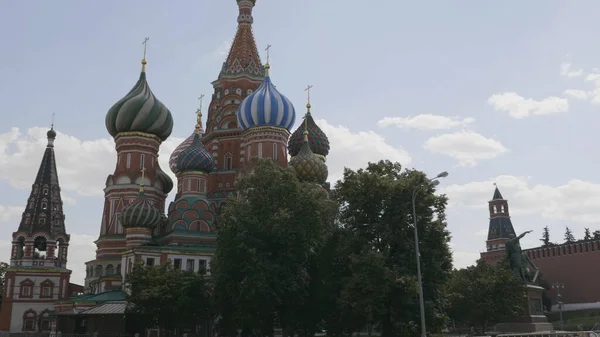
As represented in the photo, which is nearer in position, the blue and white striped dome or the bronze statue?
the bronze statue

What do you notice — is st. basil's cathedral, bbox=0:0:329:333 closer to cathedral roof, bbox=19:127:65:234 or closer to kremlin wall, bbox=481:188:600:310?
cathedral roof, bbox=19:127:65:234

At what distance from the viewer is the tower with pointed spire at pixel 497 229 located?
8869cm

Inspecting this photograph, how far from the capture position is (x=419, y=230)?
104ft

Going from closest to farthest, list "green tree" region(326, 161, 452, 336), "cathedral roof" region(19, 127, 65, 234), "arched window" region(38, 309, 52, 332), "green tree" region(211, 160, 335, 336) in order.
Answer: "green tree" region(326, 161, 452, 336) < "green tree" region(211, 160, 335, 336) < "arched window" region(38, 309, 52, 332) < "cathedral roof" region(19, 127, 65, 234)

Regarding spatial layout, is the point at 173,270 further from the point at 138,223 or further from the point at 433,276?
the point at 433,276

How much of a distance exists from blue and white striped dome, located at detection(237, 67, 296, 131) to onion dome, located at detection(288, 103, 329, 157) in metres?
7.11

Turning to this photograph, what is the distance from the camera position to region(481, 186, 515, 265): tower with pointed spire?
88.7 m

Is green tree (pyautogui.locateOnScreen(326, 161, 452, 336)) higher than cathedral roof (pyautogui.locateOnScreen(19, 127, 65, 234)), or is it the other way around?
cathedral roof (pyautogui.locateOnScreen(19, 127, 65, 234))

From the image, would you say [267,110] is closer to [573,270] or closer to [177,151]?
[177,151]

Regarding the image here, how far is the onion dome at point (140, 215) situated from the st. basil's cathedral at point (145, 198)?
0.08 meters

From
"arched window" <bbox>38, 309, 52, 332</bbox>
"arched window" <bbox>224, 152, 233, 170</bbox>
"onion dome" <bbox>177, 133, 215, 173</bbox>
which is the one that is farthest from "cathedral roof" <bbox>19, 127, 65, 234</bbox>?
"arched window" <bbox>224, 152, 233, 170</bbox>

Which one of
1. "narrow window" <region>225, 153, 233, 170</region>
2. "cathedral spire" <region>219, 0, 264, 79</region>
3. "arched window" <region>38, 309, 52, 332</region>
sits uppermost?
"cathedral spire" <region>219, 0, 264, 79</region>

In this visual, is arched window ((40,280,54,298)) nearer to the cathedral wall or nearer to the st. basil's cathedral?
the st. basil's cathedral

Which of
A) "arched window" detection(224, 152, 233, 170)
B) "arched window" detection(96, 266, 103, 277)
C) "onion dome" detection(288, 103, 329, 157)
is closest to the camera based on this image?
"arched window" detection(96, 266, 103, 277)
